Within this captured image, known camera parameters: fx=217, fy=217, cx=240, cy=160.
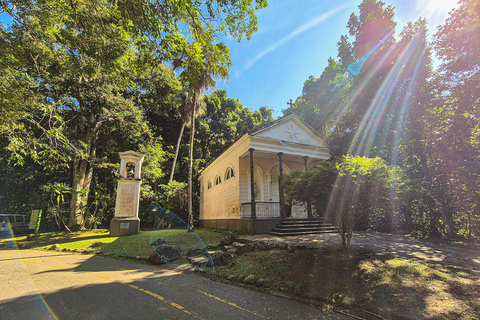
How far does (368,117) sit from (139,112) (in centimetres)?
1569

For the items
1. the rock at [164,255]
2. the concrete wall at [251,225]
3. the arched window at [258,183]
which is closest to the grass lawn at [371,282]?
the rock at [164,255]

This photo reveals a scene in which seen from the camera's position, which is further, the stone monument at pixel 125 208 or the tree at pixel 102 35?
the stone monument at pixel 125 208

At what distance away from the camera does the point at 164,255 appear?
20.3 feet

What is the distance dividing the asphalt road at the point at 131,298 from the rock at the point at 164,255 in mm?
668

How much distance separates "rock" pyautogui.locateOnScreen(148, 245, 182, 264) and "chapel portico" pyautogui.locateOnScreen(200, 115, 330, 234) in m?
4.80

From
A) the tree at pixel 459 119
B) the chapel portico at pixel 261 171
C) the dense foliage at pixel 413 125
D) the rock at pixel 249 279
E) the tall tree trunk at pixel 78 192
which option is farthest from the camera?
the tall tree trunk at pixel 78 192

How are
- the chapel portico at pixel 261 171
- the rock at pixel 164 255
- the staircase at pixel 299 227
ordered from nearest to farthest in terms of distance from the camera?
1. the rock at pixel 164 255
2. the staircase at pixel 299 227
3. the chapel portico at pixel 261 171

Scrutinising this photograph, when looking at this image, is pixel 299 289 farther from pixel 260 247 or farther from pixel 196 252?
pixel 196 252

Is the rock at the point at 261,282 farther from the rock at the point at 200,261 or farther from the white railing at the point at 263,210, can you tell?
the white railing at the point at 263,210

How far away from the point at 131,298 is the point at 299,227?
852 centimetres

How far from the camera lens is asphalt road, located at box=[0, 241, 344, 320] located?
119 inches

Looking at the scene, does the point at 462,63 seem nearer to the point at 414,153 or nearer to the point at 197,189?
the point at 414,153

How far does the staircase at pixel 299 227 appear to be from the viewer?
10.0 m

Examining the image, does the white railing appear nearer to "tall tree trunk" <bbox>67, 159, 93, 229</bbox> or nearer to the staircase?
the staircase
